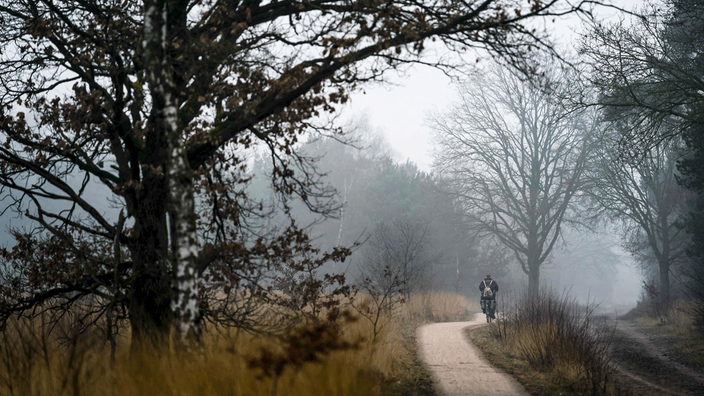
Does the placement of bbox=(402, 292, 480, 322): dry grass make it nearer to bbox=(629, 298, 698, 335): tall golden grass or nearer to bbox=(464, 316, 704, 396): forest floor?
bbox=(464, 316, 704, 396): forest floor

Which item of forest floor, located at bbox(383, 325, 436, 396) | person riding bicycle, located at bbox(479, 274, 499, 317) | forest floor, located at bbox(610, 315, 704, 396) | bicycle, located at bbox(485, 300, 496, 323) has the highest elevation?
person riding bicycle, located at bbox(479, 274, 499, 317)

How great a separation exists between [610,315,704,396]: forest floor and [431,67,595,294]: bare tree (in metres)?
10.0

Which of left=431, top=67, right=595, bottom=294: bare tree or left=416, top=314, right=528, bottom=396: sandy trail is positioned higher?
left=431, top=67, right=595, bottom=294: bare tree

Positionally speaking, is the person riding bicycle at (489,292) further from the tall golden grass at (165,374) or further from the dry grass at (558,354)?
the tall golden grass at (165,374)

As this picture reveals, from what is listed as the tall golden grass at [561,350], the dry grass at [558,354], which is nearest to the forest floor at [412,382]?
the dry grass at [558,354]

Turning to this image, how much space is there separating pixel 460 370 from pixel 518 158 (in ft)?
63.5

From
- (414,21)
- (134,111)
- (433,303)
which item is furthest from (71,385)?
(433,303)

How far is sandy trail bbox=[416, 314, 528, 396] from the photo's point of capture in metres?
6.43

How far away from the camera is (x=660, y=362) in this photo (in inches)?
383

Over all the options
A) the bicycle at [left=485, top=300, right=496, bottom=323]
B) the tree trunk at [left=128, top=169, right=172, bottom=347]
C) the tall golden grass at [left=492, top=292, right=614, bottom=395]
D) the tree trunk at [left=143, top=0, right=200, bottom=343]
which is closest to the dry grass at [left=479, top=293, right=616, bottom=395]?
the tall golden grass at [left=492, top=292, right=614, bottom=395]

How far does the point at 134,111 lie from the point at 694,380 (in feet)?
32.2

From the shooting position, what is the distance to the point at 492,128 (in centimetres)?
2456

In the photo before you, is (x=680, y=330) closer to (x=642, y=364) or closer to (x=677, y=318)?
(x=677, y=318)

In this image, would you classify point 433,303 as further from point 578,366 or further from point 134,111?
point 134,111
